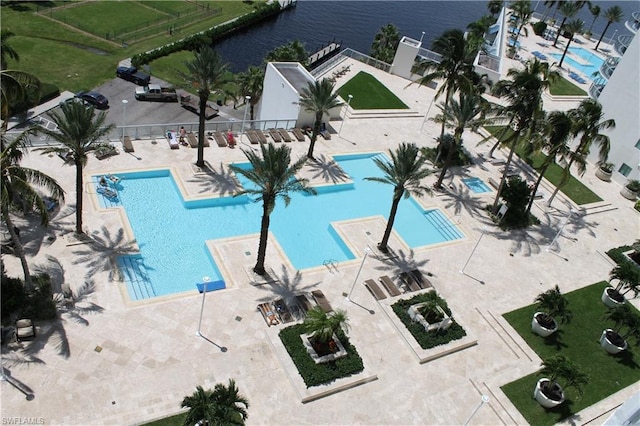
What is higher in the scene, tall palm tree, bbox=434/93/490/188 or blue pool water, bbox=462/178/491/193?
tall palm tree, bbox=434/93/490/188

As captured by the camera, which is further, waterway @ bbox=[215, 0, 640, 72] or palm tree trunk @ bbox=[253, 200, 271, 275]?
waterway @ bbox=[215, 0, 640, 72]

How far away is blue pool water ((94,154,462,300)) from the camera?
29656 millimetres

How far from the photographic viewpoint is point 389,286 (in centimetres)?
3059

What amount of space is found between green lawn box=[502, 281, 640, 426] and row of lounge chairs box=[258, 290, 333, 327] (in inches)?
422

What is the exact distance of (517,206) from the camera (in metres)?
38.2

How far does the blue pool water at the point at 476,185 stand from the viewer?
42.6 m

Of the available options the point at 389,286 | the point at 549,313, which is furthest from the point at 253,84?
the point at 549,313

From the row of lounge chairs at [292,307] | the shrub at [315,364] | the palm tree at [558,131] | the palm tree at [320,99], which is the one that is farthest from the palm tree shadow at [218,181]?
the palm tree at [558,131]

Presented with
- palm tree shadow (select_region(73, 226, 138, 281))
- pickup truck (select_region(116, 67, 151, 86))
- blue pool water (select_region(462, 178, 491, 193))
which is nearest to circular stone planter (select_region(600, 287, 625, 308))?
blue pool water (select_region(462, 178, 491, 193))

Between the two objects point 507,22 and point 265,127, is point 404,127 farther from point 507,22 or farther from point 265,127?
point 507,22

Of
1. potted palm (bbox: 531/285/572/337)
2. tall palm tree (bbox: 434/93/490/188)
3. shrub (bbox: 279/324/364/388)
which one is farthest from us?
tall palm tree (bbox: 434/93/490/188)

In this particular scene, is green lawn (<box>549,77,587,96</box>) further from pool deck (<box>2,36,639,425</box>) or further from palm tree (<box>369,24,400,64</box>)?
pool deck (<box>2,36,639,425</box>)

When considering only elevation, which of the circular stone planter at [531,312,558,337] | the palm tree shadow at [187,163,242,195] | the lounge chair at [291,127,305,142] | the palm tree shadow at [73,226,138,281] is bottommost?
the palm tree shadow at [73,226,138,281]

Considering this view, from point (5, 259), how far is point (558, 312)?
30143 mm
